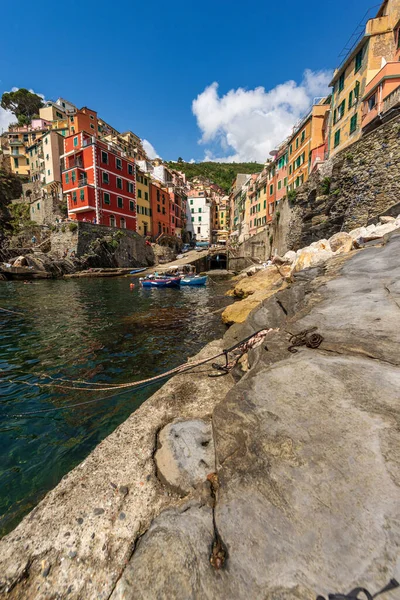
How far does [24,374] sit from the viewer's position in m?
8.07

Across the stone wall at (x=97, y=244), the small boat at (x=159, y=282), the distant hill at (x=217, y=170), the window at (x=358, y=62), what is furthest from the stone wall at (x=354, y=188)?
the distant hill at (x=217, y=170)

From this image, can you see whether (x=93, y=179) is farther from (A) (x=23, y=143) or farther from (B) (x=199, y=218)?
(A) (x=23, y=143)

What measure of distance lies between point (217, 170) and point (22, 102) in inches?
3609

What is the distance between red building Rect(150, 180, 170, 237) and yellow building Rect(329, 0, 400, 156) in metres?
37.6

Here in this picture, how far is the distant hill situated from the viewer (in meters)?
129

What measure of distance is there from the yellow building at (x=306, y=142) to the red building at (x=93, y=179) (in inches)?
1130

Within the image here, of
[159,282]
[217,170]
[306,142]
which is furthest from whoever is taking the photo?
[217,170]

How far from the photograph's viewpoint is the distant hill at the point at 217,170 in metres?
129

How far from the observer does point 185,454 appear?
3.51 metres

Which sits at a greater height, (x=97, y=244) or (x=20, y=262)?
(x=97, y=244)

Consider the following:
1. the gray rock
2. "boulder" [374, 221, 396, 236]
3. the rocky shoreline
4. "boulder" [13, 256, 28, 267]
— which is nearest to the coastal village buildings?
"boulder" [13, 256, 28, 267]

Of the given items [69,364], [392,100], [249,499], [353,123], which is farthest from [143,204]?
[249,499]

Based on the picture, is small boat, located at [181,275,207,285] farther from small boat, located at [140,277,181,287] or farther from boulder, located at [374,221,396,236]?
boulder, located at [374,221,396,236]

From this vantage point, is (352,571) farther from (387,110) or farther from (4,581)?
(387,110)
